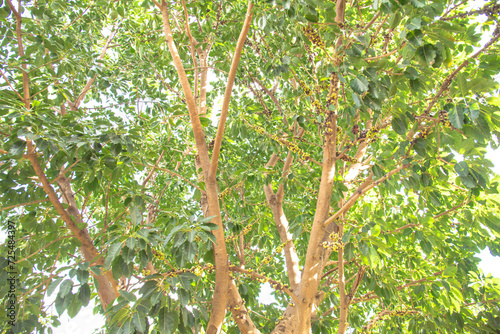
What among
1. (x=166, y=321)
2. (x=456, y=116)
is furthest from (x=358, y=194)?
(x=166, y=321)

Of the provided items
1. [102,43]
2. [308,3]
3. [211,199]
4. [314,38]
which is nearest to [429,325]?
[211,199]

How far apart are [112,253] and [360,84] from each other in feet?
4.72

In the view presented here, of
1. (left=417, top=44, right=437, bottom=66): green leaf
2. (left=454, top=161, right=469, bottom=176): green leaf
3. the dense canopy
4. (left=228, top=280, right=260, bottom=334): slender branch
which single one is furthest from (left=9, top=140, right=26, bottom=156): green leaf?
(left=454, top=161, right=469, bottom=176): green leaf

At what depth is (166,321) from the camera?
155 cm

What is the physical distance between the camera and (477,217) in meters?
2.00

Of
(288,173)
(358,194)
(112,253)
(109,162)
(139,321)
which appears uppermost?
(109,162)

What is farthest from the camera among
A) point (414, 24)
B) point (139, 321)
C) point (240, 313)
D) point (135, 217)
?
point (240, 313)

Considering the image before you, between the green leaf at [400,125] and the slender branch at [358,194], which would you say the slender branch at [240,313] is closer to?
the slender branch at [358,194]

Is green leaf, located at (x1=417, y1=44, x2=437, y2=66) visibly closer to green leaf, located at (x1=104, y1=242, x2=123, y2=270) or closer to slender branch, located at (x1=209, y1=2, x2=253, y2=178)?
slender branch, located at (x1=209, y1=2, x2=253, y2=178)

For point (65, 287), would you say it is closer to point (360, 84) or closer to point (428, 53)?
point (360, 84)

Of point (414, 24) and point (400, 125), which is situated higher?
point (414, 24)

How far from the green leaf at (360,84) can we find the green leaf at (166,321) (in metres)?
1.45

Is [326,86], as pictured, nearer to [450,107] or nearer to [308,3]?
[308,3]

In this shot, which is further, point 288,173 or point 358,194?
point 288,173
